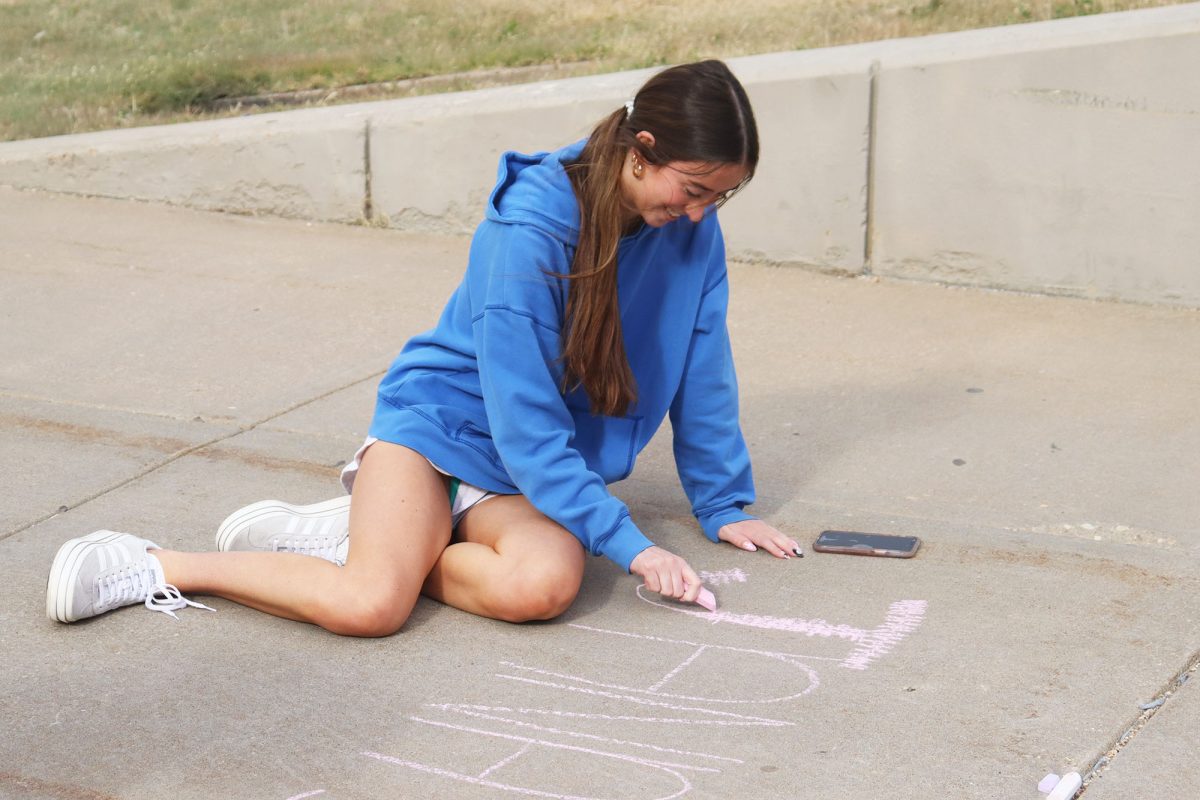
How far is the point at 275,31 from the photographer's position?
9.78 meters

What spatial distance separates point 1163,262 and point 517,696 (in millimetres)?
3528

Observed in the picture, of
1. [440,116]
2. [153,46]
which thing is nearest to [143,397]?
[440,116]

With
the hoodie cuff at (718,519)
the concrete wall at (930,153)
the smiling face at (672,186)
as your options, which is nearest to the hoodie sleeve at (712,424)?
the hoodie cuff at (718,519)

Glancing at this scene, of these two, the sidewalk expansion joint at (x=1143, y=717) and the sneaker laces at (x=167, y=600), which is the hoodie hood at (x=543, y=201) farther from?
the sidewalk expansion joint at (x=1143, y=717)

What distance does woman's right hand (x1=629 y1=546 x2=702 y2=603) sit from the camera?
322cm

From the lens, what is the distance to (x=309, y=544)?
356 centimetres

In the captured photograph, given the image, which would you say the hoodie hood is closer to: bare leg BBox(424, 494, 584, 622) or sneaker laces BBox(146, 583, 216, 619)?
bare leg BBox(424, 494, 584, 622)

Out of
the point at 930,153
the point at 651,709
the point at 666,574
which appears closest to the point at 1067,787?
the point at 651,709

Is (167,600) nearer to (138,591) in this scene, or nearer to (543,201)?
(138,591)

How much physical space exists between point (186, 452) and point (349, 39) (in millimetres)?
5668

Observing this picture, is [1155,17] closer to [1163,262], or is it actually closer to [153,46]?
[1163,262]

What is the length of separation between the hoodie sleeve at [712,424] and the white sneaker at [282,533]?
0.83 m

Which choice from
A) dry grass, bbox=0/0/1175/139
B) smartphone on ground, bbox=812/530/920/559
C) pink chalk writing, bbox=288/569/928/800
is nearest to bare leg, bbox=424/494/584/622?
pink chalk writing, bbox=288/569/928/800

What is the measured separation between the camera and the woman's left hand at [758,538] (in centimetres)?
372
